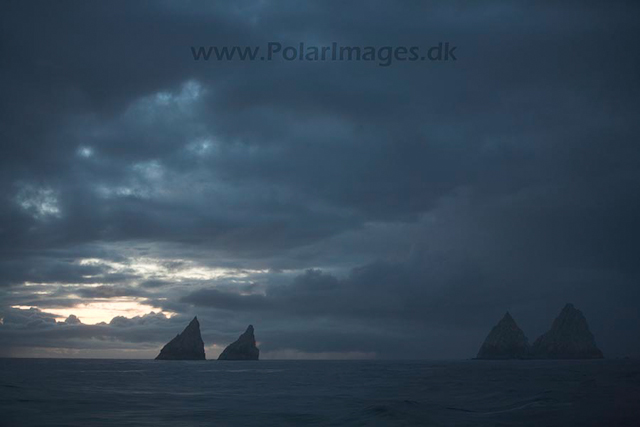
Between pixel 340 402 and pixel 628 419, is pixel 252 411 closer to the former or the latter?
pixel 340 402

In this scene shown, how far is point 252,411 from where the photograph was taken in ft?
160

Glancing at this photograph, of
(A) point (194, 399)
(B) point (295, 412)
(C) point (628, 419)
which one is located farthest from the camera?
(A) point (194, 399)

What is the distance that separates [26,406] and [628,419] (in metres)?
50.1

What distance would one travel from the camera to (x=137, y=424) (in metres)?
38.5

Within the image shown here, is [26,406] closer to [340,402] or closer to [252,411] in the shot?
[252,411]

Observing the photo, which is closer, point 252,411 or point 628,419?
point 628,419

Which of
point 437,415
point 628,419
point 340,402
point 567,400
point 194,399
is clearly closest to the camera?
point 628,419

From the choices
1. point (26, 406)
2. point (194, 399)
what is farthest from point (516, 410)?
point (26, 406)

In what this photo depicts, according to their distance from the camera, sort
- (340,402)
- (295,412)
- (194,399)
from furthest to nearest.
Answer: (194,399) < (340,402) < (295,412)

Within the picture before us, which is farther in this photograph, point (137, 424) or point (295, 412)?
point (295, 412)

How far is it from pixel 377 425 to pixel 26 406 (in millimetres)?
32896

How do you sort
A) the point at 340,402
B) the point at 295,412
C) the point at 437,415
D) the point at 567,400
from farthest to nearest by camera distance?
the point at 340,402
the point at 567,400
the point at 295,412
the point at 437,415

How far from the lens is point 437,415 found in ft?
141

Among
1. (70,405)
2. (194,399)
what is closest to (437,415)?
(194,399)
